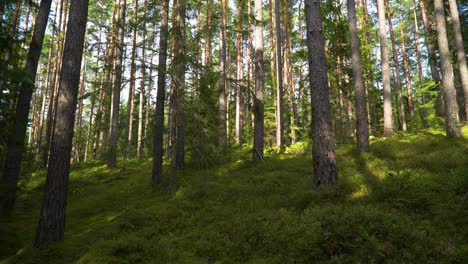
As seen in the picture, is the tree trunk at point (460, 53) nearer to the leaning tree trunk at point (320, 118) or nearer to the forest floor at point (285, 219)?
the forest floor at point (285, 219)

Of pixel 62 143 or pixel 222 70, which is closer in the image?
pixel 62 143

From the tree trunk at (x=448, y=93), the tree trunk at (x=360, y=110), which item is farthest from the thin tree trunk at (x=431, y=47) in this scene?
the tree trunk at (x=360, y=110)

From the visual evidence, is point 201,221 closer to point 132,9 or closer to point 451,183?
point 451,183

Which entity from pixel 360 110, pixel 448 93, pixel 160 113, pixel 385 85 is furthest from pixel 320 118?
pixel 385 85

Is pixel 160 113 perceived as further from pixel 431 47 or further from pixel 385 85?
pixel 431 47

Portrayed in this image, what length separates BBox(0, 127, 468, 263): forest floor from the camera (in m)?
5.07

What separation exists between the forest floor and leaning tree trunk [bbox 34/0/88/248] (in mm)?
491

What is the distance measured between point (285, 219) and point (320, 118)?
2.89m

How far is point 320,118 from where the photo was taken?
790 cm

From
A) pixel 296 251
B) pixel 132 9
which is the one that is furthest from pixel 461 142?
pixel 132 9

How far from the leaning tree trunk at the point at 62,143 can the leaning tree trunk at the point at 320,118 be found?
6366 mm

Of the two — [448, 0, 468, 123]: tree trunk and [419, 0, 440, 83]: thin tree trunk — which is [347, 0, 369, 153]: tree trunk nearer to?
[448, 0, 468, 123]: tree trunk

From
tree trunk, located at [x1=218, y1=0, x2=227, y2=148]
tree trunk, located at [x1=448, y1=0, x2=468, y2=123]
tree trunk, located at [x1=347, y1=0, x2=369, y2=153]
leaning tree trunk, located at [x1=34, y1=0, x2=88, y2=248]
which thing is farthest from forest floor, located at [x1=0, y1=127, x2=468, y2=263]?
tree trunk, located at [x1=218, y1=0, x2=227, y2=148]

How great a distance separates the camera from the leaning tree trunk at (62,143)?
287 inches
